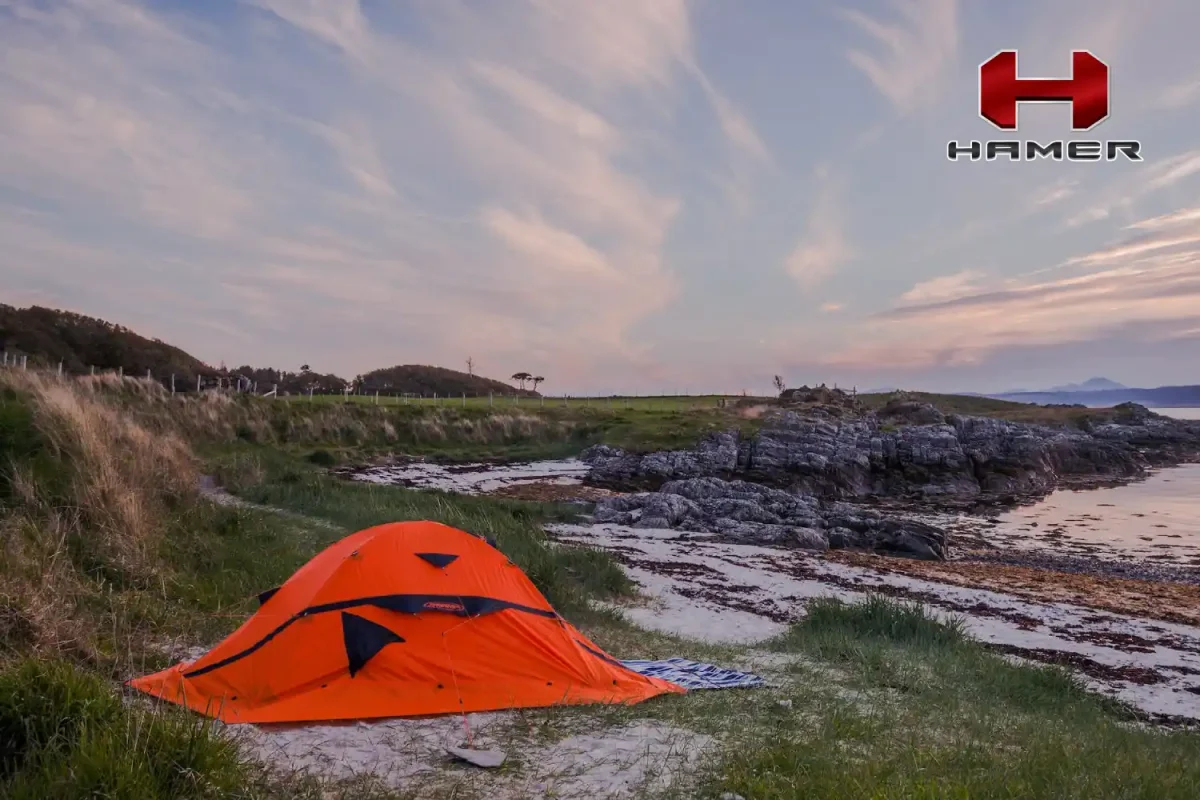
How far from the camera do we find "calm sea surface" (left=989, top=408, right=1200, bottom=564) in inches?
892

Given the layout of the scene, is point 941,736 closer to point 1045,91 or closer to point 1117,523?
point 1045,91

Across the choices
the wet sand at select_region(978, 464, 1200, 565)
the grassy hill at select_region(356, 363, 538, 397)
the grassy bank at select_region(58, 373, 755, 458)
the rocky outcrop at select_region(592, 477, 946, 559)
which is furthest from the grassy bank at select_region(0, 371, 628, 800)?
the grassy hill at select_region(356, 363, 538, 397)

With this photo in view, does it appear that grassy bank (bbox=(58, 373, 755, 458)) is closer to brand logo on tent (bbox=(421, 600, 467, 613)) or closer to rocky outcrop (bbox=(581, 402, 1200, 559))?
rocky outcrop (bbox=(581, 402, 1200, 559))

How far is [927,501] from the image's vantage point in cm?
3366

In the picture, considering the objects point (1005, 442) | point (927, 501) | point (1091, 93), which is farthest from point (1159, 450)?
point (1091, 93)

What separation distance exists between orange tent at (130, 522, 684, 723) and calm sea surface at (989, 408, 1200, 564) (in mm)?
20074

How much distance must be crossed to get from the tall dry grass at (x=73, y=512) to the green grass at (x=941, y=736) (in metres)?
5.28

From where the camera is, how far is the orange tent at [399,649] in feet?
21.0

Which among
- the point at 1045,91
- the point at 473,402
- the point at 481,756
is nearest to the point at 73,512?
the point at 481,756

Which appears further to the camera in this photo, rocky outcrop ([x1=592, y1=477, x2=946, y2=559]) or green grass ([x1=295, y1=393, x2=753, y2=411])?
green grass ([x1=295, y1=393, x2=753, y2=411])

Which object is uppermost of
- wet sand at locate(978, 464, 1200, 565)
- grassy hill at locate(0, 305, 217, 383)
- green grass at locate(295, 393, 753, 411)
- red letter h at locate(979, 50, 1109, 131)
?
red letter h at locate(979, 50, 1109, 131)

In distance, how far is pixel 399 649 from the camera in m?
6.82

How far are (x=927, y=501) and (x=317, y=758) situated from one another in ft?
106

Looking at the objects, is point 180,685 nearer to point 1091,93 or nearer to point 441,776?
point 441,776
